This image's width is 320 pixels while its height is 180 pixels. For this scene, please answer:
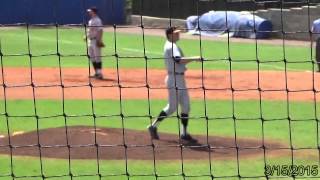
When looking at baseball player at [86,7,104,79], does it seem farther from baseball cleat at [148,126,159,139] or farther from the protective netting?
baseball cleat at [148,126,159,139]

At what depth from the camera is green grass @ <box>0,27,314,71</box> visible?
20.8 m

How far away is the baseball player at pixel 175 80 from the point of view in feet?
33.5

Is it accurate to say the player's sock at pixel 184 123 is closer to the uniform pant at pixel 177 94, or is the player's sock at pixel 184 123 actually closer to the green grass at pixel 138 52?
the uniform pant at pixel 177 94

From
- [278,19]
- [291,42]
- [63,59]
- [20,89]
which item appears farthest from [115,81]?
[278,19]

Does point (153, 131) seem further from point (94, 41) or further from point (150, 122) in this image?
point (94, 41)

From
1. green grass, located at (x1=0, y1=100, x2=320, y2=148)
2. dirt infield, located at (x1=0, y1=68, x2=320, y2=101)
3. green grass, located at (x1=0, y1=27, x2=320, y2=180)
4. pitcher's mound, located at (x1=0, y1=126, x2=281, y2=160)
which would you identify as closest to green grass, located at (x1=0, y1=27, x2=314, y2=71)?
green grass, located at (x1=0, y1=27, x2=320, y2=180)

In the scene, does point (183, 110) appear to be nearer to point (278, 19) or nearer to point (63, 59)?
point (63, 59)

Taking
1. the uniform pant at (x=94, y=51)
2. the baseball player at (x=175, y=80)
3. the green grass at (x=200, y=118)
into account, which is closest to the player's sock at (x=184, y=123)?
the baseball player at (x=175, y=80)

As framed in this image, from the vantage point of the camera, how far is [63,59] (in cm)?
2270

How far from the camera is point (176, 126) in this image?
1204cm

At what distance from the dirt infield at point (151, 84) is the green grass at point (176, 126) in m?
0.44
